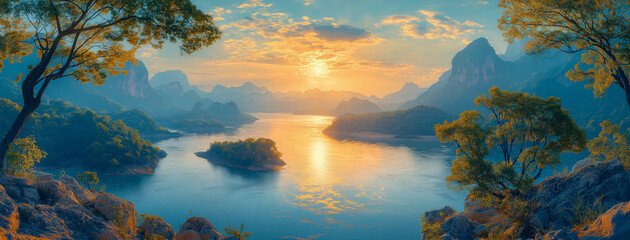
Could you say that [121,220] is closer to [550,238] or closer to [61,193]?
[61,193]

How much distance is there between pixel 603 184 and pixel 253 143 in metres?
86.3

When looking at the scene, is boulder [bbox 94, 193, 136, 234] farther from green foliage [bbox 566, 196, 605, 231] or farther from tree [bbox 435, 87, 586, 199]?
tree [bbox 435, 87, 586, 199]

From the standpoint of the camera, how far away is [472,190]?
76.9 feet

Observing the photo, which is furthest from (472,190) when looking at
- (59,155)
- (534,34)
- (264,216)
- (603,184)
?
(59,155)

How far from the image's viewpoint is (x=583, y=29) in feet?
59.7

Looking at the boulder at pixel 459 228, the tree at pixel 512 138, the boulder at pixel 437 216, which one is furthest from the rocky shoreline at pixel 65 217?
the boulder at pixel 437 216

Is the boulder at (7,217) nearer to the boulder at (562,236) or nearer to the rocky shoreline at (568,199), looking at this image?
the boulder at (562,236)

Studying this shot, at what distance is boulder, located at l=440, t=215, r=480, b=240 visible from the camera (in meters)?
22.2

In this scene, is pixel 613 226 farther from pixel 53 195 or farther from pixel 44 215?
pixel 53 195

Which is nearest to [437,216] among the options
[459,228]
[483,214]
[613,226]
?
[483,214]

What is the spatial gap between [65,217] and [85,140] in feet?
348

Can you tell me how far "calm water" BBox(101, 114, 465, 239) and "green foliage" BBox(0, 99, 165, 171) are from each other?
7832 millimetres

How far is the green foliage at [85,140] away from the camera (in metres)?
87.6

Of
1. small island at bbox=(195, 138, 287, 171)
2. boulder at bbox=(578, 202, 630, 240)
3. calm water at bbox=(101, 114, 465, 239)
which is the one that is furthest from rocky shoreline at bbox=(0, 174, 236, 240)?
small island at bbox=(195, 138, 287, 171)
